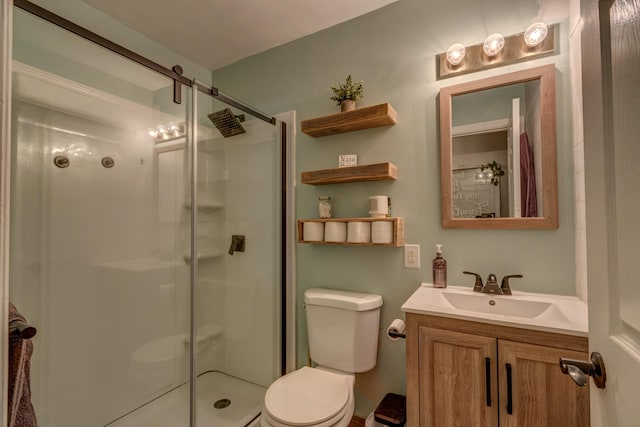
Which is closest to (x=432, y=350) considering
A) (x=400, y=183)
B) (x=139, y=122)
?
(x=400, y=183)

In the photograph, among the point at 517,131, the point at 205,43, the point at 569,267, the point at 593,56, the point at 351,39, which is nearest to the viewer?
the point at 593,56

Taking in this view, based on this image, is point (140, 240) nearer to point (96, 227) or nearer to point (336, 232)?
point (96, 227)

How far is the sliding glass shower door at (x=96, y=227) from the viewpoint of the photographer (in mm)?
1322

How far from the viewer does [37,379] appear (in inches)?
53.8

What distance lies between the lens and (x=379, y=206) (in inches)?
63.7

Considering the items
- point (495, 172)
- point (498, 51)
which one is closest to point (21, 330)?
point (495, 172)

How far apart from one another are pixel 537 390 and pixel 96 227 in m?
2.02

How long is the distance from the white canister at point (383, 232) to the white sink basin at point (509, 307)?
0.30m

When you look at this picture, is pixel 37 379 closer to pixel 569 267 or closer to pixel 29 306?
pixel 29 306

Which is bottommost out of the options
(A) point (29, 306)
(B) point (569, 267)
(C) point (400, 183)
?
(A) point (29, 306)

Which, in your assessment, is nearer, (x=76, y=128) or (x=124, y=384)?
(x=76, y=128)

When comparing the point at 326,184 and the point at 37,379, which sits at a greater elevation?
the point at 326,184

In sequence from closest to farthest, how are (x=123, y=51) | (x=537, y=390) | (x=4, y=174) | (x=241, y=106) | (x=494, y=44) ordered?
(x=4, y=174)
(x=537, y=390)
(x=123, y=51)
(x=494, y=44)
(x=241, y=106)

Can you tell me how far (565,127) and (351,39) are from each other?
4.07ft
